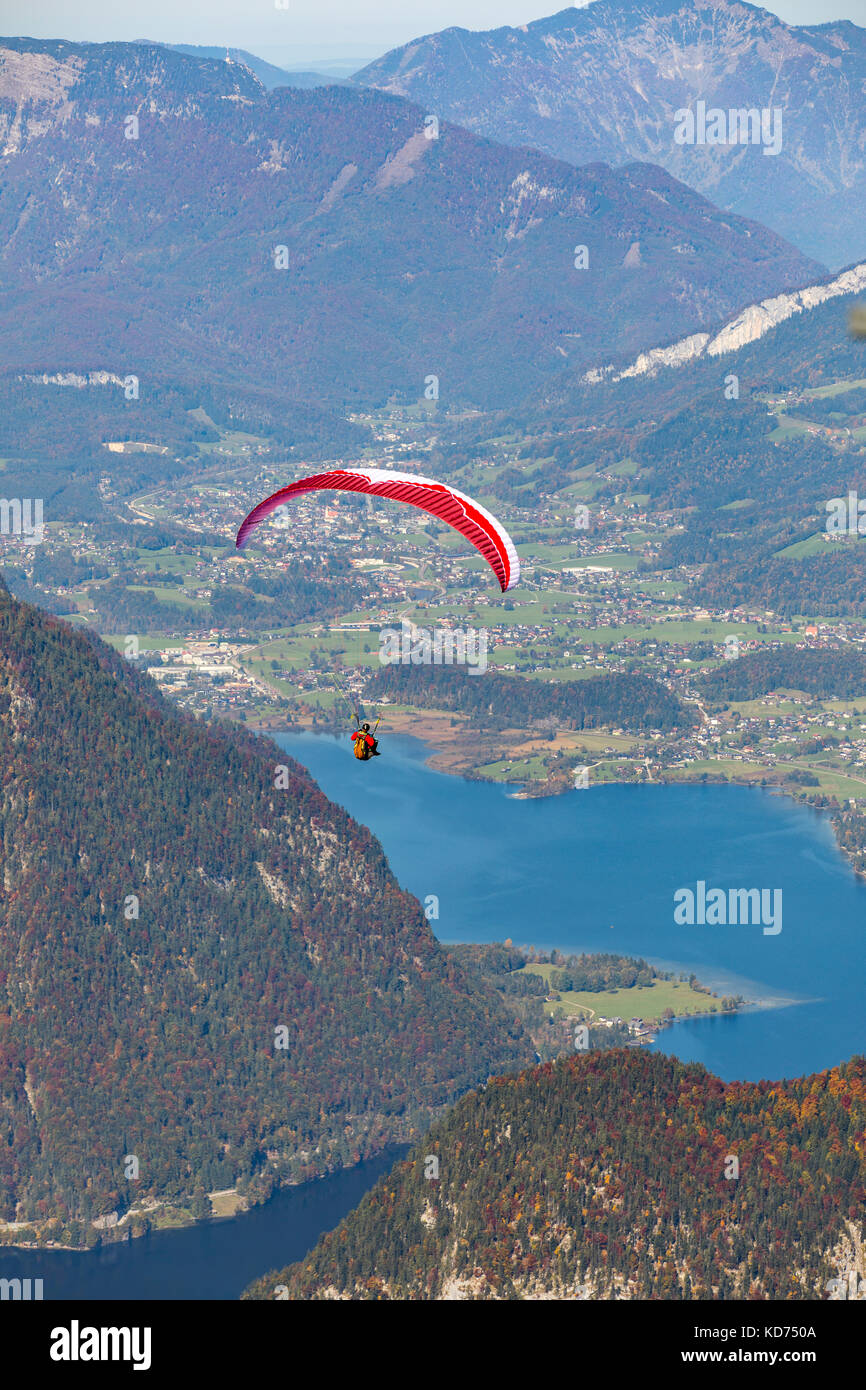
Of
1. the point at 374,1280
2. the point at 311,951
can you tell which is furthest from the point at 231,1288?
the point at 311,951

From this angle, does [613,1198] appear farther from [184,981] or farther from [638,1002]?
[184,981]

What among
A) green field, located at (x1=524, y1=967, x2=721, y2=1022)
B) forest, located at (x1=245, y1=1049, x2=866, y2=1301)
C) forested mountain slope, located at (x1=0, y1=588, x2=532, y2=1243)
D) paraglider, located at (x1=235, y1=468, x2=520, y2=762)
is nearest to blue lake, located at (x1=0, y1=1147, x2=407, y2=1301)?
forested mountain slope, located at (x1=0, y1=588, x2=532, y2=1243)

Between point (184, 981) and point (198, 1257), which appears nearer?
point (198, 1257)

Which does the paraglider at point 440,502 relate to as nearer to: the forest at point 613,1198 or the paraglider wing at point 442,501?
the paraglider wing at point 442,501

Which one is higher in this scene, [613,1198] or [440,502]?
[440,502]

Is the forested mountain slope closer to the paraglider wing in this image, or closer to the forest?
the forest

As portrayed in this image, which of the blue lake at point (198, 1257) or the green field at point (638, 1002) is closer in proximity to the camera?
the blue lake at point (198, 1257)

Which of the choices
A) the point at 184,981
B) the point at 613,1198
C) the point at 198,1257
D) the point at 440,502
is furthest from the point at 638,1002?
the point at 440,502

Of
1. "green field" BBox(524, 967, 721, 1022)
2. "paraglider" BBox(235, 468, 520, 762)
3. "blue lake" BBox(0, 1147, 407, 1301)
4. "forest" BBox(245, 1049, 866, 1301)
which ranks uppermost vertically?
"paraglider" BBox(235, 468, 520, 762)

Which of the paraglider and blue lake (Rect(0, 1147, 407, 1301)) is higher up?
the paraglider

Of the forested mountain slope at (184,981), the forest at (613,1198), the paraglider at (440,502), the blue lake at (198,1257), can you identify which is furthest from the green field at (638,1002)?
the paraglider at (440,502)
